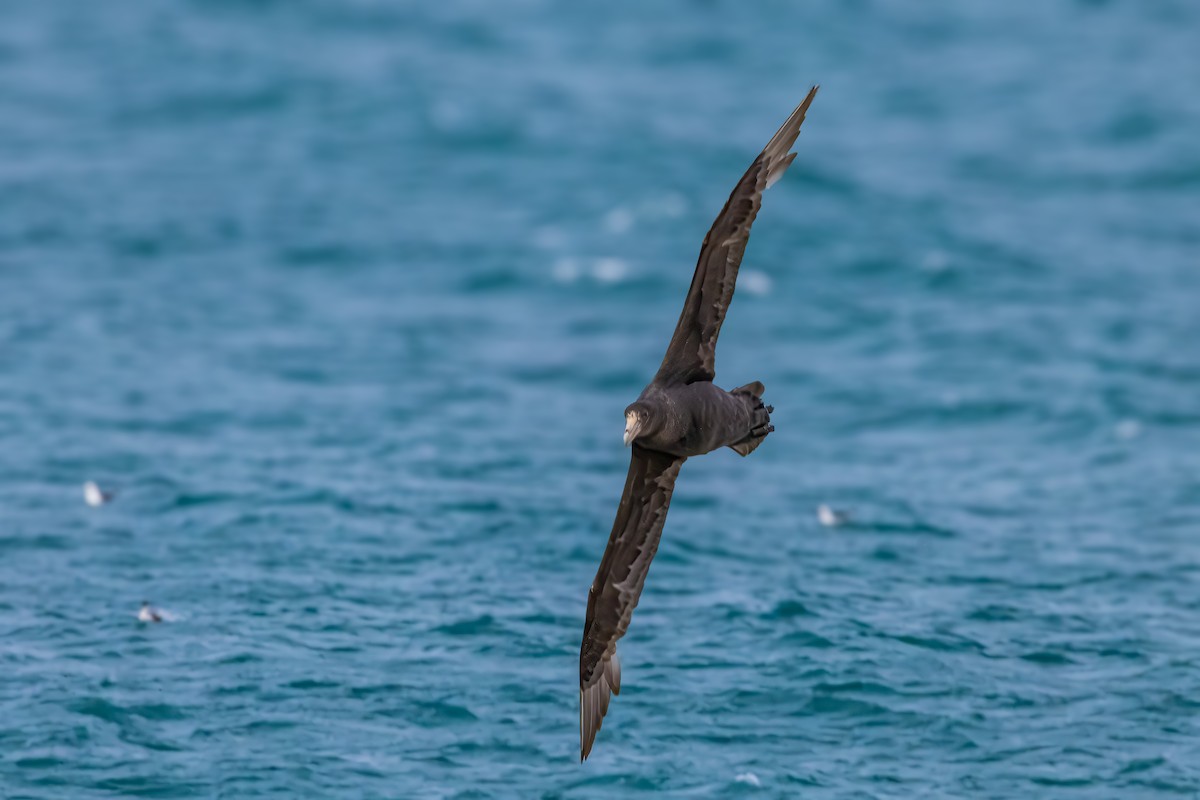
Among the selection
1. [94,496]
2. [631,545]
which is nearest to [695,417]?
[631,545]

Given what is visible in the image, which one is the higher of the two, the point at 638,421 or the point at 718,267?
the point at 718,267

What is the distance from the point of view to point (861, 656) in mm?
19094

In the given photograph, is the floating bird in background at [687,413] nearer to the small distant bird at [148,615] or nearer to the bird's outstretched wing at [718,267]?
the bird's outstretched wing at [718,267]

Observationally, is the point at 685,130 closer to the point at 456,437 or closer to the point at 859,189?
the point at 859,189

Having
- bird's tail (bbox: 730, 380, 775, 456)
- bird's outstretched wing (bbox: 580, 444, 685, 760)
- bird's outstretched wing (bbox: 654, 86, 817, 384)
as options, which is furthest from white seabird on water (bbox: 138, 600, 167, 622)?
bird's tail (bbox: 730, 380, 775, 456)

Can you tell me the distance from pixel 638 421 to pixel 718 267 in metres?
1.49

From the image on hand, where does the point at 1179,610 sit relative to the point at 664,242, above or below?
below

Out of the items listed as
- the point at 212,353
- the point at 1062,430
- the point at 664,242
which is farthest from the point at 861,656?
the point at 664,242

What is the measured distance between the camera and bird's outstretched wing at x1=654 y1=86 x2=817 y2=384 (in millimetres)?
13312

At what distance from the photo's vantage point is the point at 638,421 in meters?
12.9

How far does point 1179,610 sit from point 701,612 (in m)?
5.81

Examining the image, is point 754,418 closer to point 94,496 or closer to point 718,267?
point 718,267

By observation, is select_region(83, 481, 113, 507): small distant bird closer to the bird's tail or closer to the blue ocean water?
the blue ocean water

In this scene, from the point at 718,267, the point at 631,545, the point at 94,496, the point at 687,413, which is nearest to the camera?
the point at 687,413
